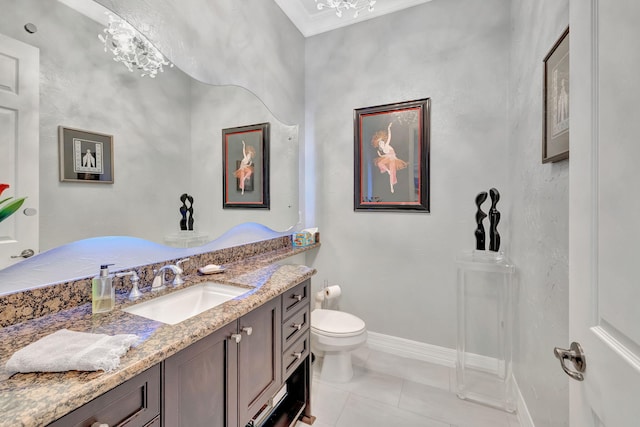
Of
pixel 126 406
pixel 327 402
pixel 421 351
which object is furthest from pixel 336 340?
pixel 126 406

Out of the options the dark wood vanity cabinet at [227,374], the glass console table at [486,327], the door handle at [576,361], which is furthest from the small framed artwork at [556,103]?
the dark wood vanity cabinet at [227,374]

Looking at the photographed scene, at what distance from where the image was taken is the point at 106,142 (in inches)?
45.0

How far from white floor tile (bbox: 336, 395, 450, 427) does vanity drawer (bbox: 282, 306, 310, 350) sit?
63 centimetres

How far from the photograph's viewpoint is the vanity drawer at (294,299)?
1.41 m

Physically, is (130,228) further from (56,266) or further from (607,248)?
(607,248)

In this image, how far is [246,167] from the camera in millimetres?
1940

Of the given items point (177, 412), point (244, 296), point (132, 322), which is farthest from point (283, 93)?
point (177, 412)

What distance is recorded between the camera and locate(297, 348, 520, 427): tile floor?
5.41ft

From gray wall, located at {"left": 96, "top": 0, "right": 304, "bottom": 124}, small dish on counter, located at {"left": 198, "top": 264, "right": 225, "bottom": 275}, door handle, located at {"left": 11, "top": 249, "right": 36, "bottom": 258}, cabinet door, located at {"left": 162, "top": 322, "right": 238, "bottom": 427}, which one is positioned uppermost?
gray wall, located at {"left": 96, "top": 0, "right": 304, "bottom": 124}

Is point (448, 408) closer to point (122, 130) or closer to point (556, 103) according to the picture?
point (556, 103)

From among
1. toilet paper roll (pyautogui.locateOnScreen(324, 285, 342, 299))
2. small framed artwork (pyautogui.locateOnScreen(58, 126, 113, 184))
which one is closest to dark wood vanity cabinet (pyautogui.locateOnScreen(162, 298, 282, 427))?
small framed artwork (pyautogui.locateOnScreen(58, 126, 113, 184))

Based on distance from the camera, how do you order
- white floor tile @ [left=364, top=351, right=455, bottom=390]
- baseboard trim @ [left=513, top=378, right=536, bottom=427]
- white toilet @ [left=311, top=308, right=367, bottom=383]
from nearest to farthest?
baseboard trim @ [left=513, top=378, right=536, bottom=427], white toilet @ [left=311, top=308, right=367, bottom=383], white floor tile @ [left=364, top=351, right=455, bottom=390]

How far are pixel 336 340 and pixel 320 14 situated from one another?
2.77 m

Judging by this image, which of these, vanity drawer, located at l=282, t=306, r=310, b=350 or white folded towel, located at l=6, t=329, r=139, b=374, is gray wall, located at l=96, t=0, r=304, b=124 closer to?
white folded towel, located at l=6, t=329, r=139, b=374
